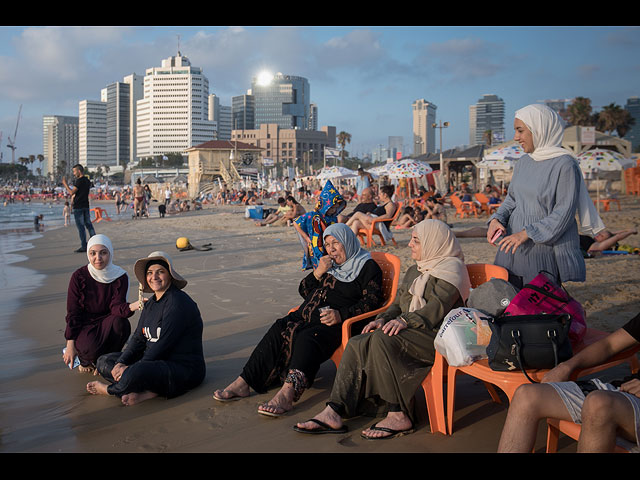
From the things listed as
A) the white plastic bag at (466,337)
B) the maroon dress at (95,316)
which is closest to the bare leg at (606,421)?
the white plastic bag at (466,337)

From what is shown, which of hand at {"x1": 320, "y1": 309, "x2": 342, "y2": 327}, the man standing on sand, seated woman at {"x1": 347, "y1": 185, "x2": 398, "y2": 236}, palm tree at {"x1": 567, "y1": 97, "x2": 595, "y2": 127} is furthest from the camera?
palm tree at {"x1": 567, "y1": 97, "x2": 595, "y2": 127}

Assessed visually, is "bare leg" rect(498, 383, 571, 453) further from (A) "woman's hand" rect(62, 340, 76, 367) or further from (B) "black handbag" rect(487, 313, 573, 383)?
(A) "woman's hand" rect(62, 340, 76, 367)

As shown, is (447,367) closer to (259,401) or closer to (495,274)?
(495,274)

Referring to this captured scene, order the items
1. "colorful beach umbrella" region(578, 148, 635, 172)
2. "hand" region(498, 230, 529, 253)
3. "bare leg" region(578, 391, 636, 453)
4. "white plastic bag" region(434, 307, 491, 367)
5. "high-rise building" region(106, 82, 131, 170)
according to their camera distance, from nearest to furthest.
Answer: "bare leg" region(578, 391, 636, 453) < "white plastic bag" region(434, 307, 491, 367) < "hand" region(498, 230, 529, 253) < "colorful beach umbrella" region(578, 148, 635, 172) < "high-rise building" region(106, 82, 131, 170)

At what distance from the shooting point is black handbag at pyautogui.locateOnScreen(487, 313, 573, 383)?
8.30 ft

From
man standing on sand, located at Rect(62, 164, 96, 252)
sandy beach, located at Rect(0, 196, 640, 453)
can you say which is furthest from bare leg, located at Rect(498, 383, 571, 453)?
man standing on sand, located at Rect(62, 164, 96, 252)

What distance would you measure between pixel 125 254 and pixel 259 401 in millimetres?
9042

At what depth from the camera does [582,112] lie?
165 ft

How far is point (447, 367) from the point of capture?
9.96 feet

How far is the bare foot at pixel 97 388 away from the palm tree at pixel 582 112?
54049mm

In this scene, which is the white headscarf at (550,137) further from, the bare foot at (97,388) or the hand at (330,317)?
the bare foot at (97,388)

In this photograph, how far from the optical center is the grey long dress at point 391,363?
122 inches

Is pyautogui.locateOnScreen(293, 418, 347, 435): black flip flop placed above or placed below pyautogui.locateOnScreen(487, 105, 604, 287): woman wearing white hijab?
below

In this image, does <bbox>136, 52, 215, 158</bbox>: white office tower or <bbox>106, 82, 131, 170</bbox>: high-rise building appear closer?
<bbox>136, 52, 215, 158</bbox>: white office tower
